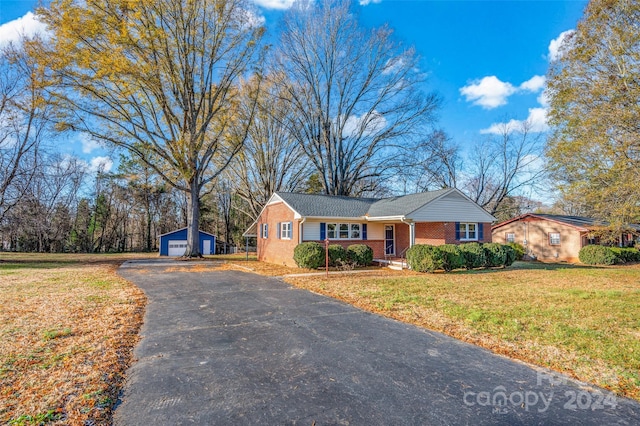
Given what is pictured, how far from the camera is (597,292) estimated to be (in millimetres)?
9508

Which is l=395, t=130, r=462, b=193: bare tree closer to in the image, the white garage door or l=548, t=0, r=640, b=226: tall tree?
l=548, t=0, r=640, b=226: tall tree

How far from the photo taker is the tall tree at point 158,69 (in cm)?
1752

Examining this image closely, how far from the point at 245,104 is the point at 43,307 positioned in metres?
21.7

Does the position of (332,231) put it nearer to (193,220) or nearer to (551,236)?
(193,220)

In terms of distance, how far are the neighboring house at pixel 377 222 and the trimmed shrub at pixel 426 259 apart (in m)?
1.65

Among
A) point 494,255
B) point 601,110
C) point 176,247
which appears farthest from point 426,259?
point 176,247

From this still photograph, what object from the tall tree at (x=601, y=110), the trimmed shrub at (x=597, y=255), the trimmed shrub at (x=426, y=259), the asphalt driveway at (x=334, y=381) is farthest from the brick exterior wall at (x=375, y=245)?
the trimmed shrub at (x=597, y=255)

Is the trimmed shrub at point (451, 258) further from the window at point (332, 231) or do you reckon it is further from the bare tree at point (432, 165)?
the bare tree at point (432, 165)

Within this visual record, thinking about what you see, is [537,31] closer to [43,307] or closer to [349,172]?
[349,172]

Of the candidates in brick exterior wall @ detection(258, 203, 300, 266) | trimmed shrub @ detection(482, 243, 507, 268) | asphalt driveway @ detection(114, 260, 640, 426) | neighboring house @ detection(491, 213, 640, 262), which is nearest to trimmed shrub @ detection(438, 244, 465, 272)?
trimmed shrub @ detection(482, 243, 507, 268)

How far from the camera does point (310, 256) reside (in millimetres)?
15273

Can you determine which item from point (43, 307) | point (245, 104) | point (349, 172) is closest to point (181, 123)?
point (245, 104)

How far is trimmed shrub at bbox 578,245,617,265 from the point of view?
20.6 m

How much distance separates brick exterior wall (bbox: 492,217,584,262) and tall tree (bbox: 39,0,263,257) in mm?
23539
